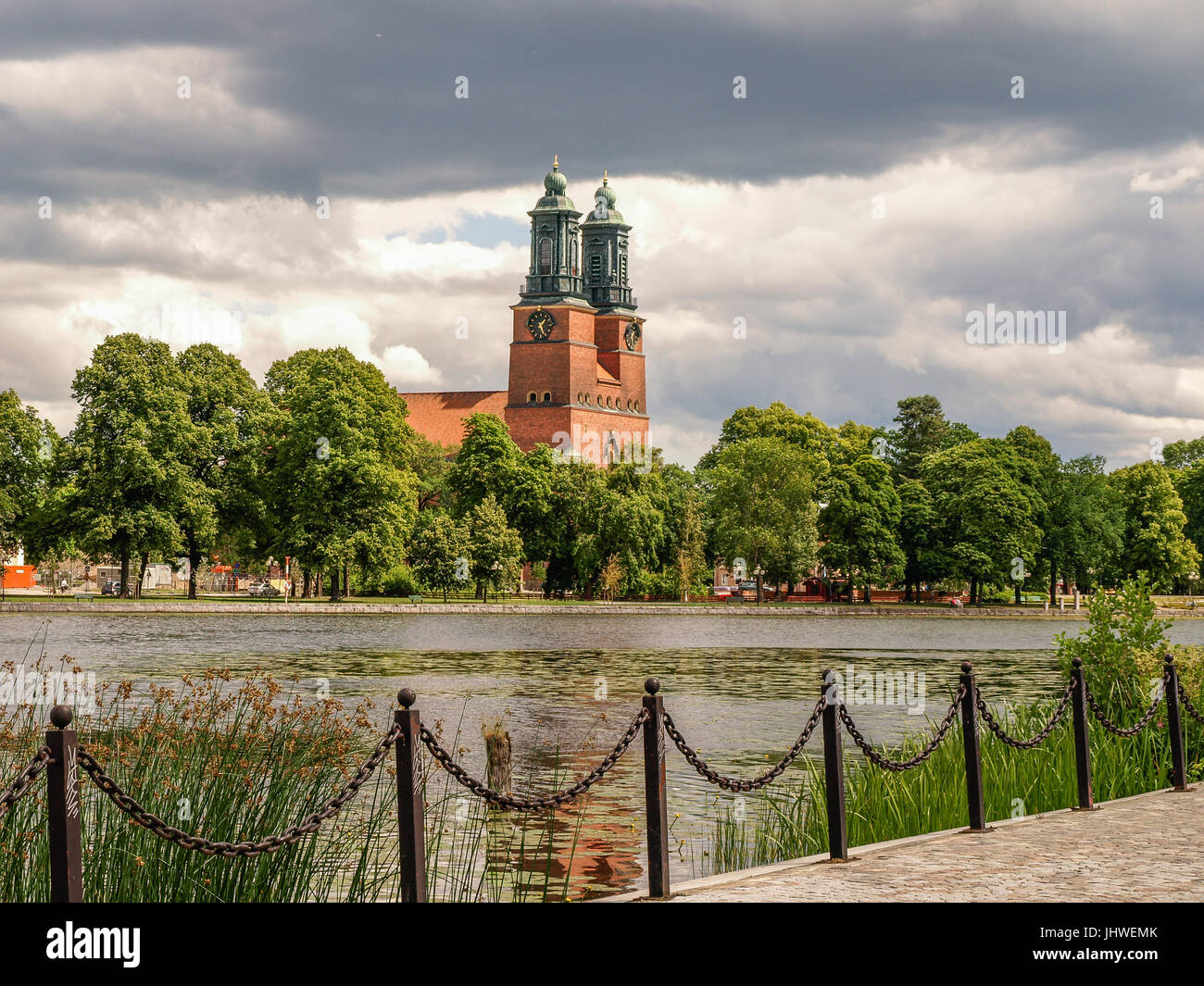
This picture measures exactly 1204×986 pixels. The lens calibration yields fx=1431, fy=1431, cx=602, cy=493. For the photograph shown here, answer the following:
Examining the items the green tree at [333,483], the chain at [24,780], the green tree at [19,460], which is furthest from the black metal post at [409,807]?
the green tree at [19,460]

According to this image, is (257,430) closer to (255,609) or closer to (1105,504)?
(255,609)

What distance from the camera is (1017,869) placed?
8.62 m

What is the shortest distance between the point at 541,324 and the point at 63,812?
116116 millimetres

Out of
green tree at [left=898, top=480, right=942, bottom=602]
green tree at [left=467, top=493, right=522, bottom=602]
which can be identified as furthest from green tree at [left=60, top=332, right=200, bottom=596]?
green tree at [left=898, top=480, right=942, bottom=602]

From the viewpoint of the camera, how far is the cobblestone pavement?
7.87m

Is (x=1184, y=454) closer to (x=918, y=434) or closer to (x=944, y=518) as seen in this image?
(x=918, y=434)

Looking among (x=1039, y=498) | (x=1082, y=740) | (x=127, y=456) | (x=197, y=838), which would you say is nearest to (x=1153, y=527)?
(x=1039, y=498)

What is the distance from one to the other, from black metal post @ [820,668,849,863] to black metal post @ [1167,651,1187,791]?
191 inches

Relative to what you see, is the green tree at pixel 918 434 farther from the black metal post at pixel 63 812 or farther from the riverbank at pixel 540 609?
the black metal post at pixel 63 812

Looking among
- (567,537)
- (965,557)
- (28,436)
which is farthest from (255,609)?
(965,557)

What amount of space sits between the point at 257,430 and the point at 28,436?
10.00 m

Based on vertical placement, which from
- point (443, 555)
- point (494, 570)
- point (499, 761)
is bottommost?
point (499, 761)

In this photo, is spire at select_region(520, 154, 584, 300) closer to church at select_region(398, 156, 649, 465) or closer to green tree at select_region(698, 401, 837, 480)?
church at select_region(398, 156, 649, 465)
